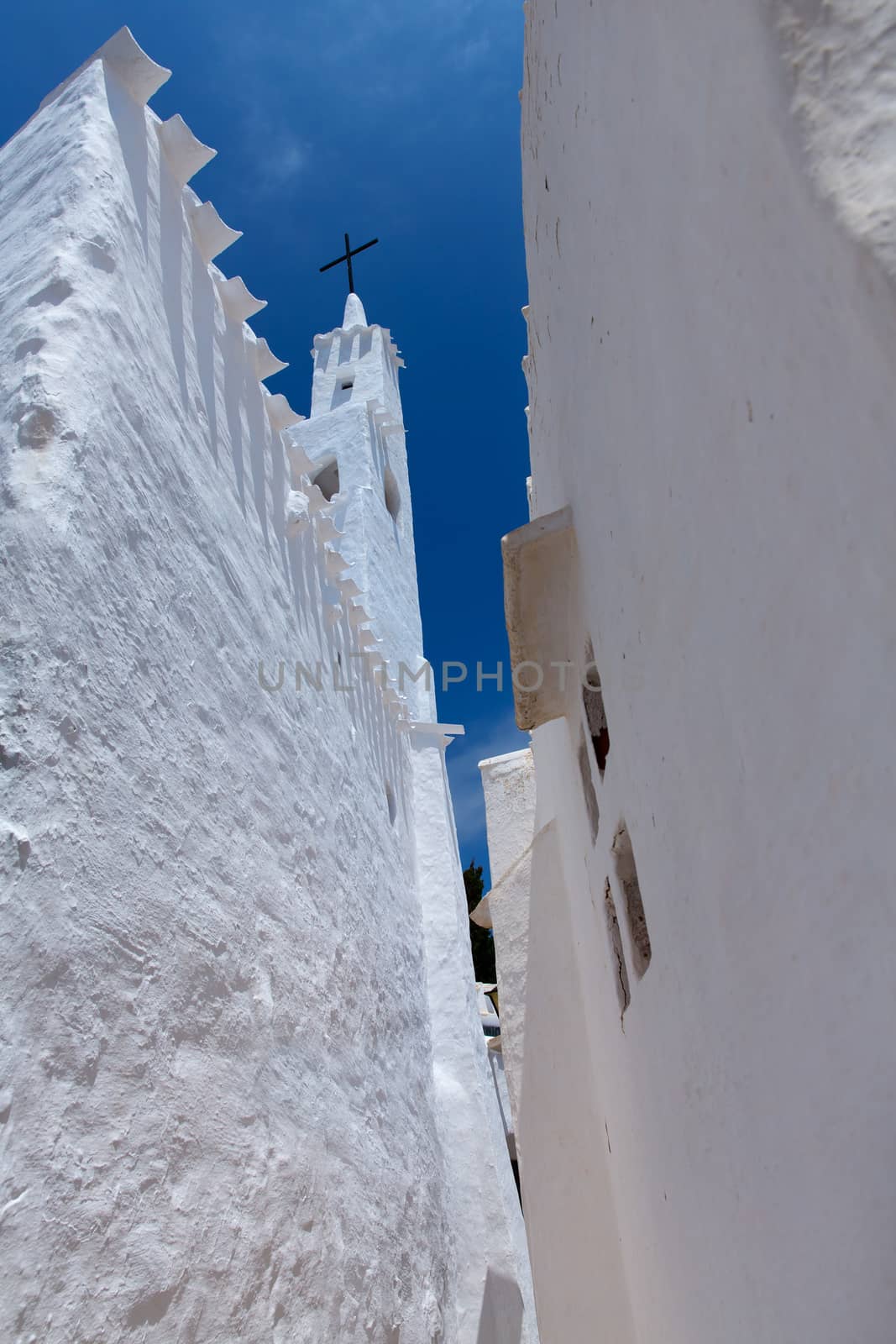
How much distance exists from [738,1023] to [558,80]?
2898mm

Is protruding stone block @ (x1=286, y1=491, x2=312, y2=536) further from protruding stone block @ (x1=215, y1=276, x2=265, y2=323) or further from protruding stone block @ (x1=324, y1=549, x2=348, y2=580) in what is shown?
protruding stone block @ (x1=215, y1=276, x2=265, y2=323)

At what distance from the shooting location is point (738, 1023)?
1557 mm

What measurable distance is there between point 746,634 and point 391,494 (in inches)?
384

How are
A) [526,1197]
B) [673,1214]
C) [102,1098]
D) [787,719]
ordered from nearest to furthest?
[787,719] < [102,1098] < [673,1214] < [526,1197]

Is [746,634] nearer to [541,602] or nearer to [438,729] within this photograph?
[541,602]

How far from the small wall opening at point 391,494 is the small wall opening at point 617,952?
790 cm

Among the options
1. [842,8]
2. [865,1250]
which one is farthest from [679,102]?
[865,1250]

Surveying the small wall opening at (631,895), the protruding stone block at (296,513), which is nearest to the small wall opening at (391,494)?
the protruding stone block at (296,513)

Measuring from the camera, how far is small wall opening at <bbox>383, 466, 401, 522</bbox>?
1070cm

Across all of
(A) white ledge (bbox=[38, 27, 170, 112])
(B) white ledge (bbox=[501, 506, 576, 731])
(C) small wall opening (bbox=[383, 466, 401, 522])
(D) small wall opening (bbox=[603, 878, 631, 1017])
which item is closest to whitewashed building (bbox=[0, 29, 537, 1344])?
(A) white ledge (bbox=[38, 27, 170, 112])

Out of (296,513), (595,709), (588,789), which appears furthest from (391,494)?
(595,709)

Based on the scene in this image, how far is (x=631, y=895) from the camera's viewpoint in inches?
112

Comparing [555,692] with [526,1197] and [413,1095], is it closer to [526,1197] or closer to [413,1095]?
[413,1095]

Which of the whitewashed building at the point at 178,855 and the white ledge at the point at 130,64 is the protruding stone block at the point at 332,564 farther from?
the white ledge at the point at 130,64
